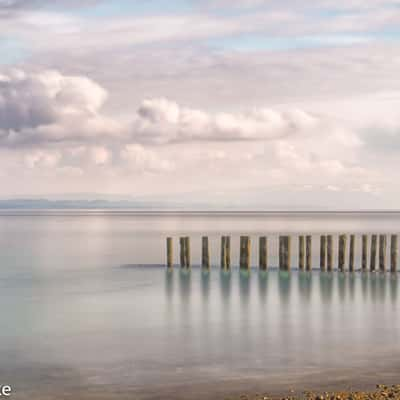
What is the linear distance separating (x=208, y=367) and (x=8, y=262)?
29.5 m

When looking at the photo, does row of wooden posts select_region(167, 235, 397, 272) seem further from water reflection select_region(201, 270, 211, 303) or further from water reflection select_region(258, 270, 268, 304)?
water reflection select_region(201, 270, 211, 303)

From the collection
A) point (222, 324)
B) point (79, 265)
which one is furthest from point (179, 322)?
point (79, 265)

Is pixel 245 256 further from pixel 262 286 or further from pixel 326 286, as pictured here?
pixel 326 286

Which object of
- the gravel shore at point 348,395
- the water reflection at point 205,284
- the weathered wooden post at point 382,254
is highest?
the gravel shore at point 348,395

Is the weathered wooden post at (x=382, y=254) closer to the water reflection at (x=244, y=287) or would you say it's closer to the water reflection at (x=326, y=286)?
the water reflection at (x=326, y=286)

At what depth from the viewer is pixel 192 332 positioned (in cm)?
2019

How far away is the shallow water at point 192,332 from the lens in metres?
14.6

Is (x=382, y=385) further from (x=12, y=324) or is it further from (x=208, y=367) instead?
(x=12, y=324)

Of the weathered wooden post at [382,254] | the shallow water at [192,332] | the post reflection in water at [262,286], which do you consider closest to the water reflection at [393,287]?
the shallow water at [192,332]

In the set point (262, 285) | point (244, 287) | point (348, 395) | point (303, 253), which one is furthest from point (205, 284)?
point (348, 395)

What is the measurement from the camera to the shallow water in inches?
574

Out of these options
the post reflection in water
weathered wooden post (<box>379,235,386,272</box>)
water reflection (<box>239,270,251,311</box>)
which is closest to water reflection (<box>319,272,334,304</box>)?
the post reflection in water

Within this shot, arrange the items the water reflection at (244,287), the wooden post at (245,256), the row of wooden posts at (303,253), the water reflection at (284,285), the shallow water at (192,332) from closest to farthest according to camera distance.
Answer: the shallow water at (192,332) < the water reflection at (244,287) < the water reflection at (284,285) < the row of wooden posts at (303,253) < the wooden post at (245,256)

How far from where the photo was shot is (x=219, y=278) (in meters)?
32.4
